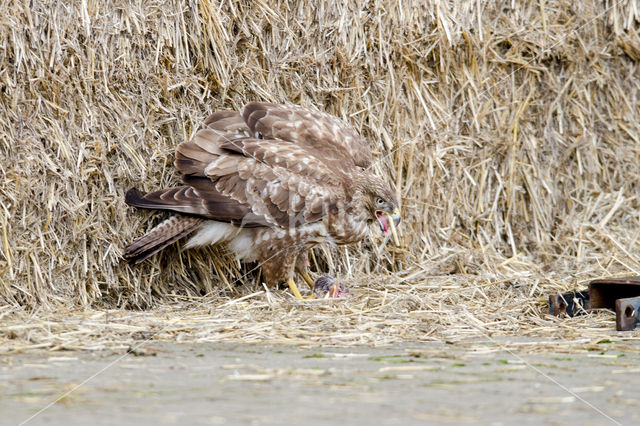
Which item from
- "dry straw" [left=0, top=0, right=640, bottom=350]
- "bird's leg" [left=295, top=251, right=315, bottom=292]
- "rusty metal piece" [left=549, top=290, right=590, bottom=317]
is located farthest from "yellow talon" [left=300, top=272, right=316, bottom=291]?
"rusty metal piece" [left=549, top=290, right=590, bottom=317]

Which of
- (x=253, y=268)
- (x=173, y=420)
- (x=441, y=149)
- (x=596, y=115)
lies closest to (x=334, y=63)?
(x=441, y=149)

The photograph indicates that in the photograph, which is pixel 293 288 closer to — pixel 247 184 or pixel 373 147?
pixel 247 184

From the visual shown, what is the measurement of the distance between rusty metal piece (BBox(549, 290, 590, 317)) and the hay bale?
1.69 feet

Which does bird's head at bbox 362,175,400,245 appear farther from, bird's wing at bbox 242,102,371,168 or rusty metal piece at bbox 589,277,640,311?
rusty metal piece at bbox 589,277,640,311

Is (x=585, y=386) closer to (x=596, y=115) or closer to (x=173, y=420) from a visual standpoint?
(x=173, y=420)

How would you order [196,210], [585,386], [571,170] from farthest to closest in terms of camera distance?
[571,170], [196,210], [585,386]

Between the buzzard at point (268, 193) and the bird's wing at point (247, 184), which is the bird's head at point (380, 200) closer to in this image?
the buzzard at point (268, 193)

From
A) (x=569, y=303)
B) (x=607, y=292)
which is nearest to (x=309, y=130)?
(x=569, y=303)

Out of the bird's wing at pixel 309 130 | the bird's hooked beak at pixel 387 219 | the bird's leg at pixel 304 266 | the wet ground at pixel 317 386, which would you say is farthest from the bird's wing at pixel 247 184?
the wet ground at pixel 317 386

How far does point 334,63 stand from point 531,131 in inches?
69.9

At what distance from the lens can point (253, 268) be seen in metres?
5.52

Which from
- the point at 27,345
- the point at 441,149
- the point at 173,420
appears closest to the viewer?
the point at 173,420

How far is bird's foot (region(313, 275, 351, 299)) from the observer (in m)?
5.07

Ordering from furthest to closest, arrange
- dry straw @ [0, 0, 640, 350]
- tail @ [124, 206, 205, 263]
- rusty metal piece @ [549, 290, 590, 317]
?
tail @ [124, 206, 205, 263] < rusty metal piece @ [549, 290, 590, 317] < dry straw @ [0, 0, 640, 350]
